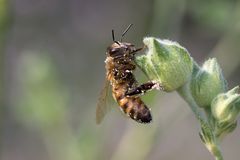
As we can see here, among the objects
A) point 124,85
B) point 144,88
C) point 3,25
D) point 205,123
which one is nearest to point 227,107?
point 205,123

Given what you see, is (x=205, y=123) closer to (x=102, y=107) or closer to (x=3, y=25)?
(x=102, y=107)

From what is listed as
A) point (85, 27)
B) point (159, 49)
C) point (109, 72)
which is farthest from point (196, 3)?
point (85, 27)

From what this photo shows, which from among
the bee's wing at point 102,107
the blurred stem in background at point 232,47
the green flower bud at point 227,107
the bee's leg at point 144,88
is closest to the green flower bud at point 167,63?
the bee's leg at point 144,88

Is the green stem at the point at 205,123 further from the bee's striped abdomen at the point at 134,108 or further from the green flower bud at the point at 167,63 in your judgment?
the bee's striped abdomen at the point at 134,108

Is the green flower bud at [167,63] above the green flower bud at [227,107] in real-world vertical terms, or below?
above

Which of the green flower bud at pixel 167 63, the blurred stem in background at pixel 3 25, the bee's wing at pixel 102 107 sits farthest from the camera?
the blurred stem in background at pixel 3 25

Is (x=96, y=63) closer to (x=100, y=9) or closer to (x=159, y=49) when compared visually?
(x=100, y=9)
